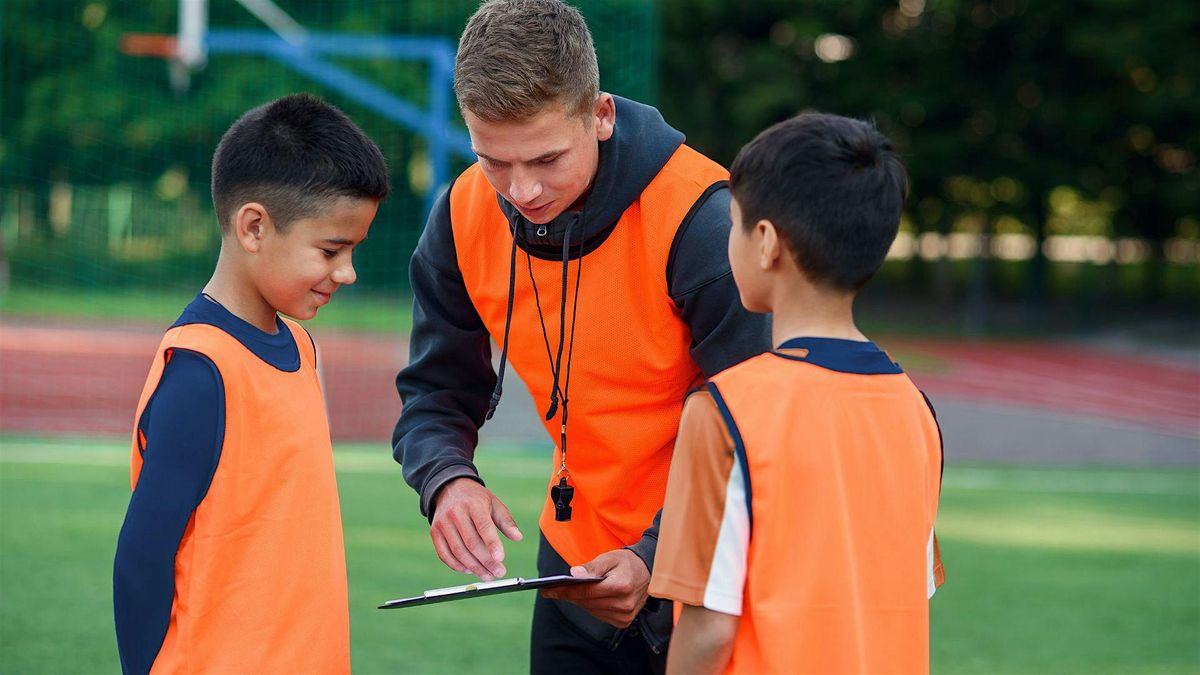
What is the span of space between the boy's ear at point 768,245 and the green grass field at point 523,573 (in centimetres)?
286

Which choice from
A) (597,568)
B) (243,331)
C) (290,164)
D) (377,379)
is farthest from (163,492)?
(377,379)

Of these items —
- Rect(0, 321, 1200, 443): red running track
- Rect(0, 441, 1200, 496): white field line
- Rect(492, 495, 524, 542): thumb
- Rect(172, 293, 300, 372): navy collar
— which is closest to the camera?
Rect(172, 293, 300, 372): navy collar

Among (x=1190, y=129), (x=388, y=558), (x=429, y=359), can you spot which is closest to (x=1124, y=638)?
(x=388, y=558)

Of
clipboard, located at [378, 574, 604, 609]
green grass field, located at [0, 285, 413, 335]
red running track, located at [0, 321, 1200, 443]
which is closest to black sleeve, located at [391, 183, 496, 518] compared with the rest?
clipboard, located at [378, 574, 604, 609]

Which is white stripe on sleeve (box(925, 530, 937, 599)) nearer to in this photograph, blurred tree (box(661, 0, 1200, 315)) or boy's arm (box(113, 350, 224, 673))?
boy's arm (box(113, 350, 224, 673))

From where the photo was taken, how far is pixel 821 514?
67.1 inches

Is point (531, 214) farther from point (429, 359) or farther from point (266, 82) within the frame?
point (266, 82)

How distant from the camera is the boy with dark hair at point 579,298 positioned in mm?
2160

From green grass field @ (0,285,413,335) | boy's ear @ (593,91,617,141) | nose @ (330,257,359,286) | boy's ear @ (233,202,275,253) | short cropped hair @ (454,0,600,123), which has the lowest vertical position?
green grass field @ (0,285,413,335)

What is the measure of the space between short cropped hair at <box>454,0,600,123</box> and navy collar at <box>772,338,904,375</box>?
0.63 m

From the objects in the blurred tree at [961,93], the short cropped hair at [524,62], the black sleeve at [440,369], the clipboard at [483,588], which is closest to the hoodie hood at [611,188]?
the short cropped hair at [524,62]

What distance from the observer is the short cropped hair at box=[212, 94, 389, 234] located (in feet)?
6.97

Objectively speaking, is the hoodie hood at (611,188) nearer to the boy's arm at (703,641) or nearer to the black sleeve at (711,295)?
the black sleeve at (711,295)

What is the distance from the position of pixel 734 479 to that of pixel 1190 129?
2077 cm
